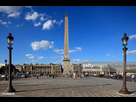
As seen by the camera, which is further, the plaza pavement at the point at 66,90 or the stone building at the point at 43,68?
the stone building at the point at 43,68

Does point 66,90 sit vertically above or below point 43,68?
above

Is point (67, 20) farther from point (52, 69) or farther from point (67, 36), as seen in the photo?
point (52, 69)

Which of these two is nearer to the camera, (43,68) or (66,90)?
(66,90)

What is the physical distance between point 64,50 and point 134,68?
8736 cm

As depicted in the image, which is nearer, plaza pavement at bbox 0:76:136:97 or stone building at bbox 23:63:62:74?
plaza pavement at bbox 0:76:136:97

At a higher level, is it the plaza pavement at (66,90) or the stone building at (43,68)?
the plaza pavement at (66,90)

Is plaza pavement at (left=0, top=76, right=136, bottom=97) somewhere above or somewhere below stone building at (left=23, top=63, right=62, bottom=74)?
above

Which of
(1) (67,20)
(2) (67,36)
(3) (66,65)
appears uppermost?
(1) (67,20)
